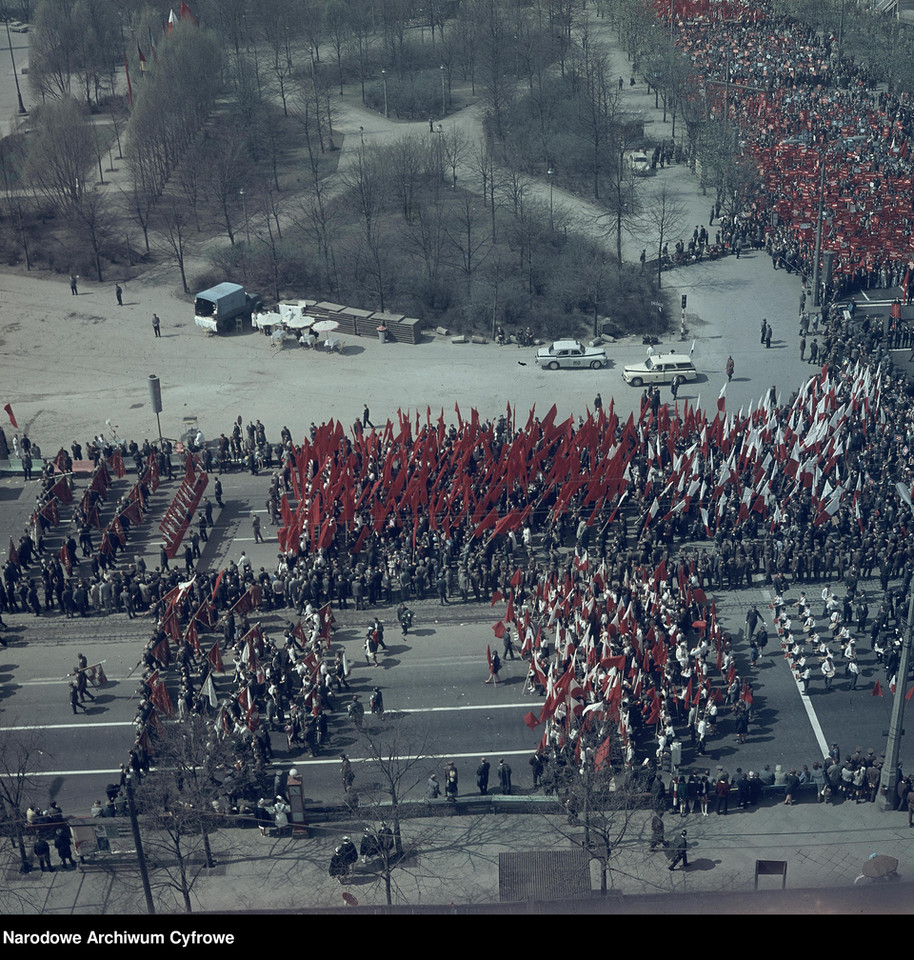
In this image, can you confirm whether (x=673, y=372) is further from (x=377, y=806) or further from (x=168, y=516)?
(x=377, y=806)

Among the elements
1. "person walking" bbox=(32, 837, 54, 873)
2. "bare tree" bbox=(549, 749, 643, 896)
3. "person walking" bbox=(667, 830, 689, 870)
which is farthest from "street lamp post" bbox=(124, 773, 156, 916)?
"person walking" bbox=(667, 830, 689, 870)

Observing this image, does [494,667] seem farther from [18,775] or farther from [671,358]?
[671,358]

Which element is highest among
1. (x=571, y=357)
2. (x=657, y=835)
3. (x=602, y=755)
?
(x=571, y=357)

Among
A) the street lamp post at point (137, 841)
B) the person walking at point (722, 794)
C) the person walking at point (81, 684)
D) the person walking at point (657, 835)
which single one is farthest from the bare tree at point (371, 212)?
the street lamp post at point (137, 841)

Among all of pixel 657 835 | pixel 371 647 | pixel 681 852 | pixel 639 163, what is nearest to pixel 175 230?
pixel 639 163

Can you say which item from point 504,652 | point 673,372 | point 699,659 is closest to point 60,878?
point 504,652

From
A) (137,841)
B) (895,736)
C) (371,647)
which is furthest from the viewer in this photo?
(371,647)
